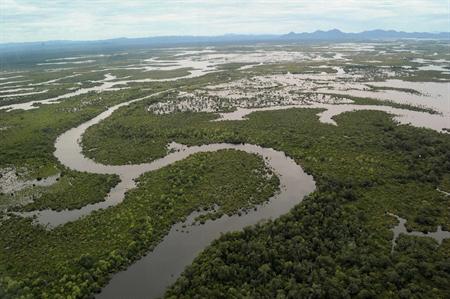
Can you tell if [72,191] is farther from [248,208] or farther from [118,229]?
[248,208]

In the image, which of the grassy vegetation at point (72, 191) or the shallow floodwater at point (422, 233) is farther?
the grassy vegetation at point (72, 191)

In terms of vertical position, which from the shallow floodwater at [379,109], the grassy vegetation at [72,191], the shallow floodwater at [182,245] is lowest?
the shallow floodwater at [182,245]

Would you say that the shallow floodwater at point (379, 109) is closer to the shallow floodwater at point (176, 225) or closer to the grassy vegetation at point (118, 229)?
the shallow floodwater at point (176, 225)

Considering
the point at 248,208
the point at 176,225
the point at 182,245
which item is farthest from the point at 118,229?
the point at 248,208

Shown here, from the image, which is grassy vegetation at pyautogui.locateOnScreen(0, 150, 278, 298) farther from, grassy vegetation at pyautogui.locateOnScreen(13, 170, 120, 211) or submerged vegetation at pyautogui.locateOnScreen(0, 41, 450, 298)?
grassy vegetation at pyautogui.locateOnScreen(13, 170, 120, 211)

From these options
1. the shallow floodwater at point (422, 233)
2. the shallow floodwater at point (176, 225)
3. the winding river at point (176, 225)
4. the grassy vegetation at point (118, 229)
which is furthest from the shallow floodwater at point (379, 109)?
the shallow floodwater at point (422, 233)

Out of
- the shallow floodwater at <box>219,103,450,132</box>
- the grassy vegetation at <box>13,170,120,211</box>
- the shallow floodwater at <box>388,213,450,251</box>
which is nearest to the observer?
the shallow floodwater at <box>388,213,450,251</box>

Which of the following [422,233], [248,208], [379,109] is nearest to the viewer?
[422,233]

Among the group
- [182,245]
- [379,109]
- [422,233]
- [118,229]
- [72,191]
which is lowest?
[182,245]

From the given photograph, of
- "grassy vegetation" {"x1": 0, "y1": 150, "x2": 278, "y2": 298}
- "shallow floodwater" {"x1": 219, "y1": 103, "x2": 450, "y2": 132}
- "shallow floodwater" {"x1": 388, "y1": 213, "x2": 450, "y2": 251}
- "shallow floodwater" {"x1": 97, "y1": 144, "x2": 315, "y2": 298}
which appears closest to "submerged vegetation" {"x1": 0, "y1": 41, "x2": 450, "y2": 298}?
"grassy vegetation" {"x1": 0, "y1": 150, "x2": 278, "y2": 298}
